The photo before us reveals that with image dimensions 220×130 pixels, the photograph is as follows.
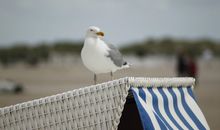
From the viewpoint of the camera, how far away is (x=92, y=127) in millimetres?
4383

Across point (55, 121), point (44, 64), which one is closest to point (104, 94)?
point (55, 121)

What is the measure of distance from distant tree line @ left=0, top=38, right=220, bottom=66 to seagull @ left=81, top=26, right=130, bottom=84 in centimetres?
5924

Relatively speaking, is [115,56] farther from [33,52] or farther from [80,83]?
[33,52]

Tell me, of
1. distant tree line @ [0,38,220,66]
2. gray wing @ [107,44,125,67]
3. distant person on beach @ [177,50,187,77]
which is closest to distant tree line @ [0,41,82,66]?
distant tree line @ [0,38,220,66]

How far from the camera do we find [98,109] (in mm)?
4371

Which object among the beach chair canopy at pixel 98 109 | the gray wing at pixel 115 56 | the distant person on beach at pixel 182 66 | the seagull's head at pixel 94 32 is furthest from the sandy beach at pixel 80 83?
the beach chair canopy at pixel 98 109

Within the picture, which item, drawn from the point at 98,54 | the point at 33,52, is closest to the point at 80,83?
the point at 98,54

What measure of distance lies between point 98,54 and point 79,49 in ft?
245

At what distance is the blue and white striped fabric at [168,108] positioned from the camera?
170 inches

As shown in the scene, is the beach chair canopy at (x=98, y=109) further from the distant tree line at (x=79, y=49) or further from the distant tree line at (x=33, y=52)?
the distant tree line at (x=79, y=49)

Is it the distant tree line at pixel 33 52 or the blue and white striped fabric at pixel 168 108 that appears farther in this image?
the distant tree line at pixel 33 52

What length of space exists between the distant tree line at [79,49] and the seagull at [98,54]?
5924 centimetres

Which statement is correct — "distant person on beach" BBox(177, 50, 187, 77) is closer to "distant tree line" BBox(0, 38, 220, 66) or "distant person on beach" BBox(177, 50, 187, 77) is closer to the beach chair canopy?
the beach chair canopy

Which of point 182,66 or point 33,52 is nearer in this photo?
point 182,66
